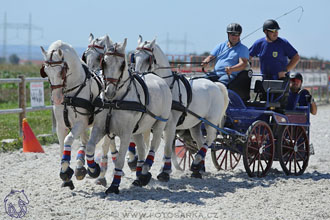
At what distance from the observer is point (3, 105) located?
21.1 m

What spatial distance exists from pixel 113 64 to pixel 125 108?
0.62 m

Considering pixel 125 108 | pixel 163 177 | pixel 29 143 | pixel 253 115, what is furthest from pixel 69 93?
pixel 29 143

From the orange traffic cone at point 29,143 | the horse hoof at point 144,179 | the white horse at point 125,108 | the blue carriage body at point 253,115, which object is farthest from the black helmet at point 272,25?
the orange traffic cone at point 29,143

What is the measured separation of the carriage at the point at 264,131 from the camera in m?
8.78

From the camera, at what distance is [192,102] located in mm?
8578

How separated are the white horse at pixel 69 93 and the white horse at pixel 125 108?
210mm

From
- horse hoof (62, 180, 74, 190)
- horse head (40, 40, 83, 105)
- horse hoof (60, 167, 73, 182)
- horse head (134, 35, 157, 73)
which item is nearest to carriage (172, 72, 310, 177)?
horse head (134, 35, 157, 73)

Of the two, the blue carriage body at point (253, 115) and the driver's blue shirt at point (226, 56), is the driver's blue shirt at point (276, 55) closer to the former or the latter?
the driver's blue shirt at point (226, 56)

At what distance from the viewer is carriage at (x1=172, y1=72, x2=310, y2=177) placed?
8781 millimetres

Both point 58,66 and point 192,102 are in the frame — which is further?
point 192,102

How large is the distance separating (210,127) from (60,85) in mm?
3103

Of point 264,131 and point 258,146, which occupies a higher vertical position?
point 264,131

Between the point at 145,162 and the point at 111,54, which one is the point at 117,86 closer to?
the point at 111,54

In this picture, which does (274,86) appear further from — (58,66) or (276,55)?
(58,66)
